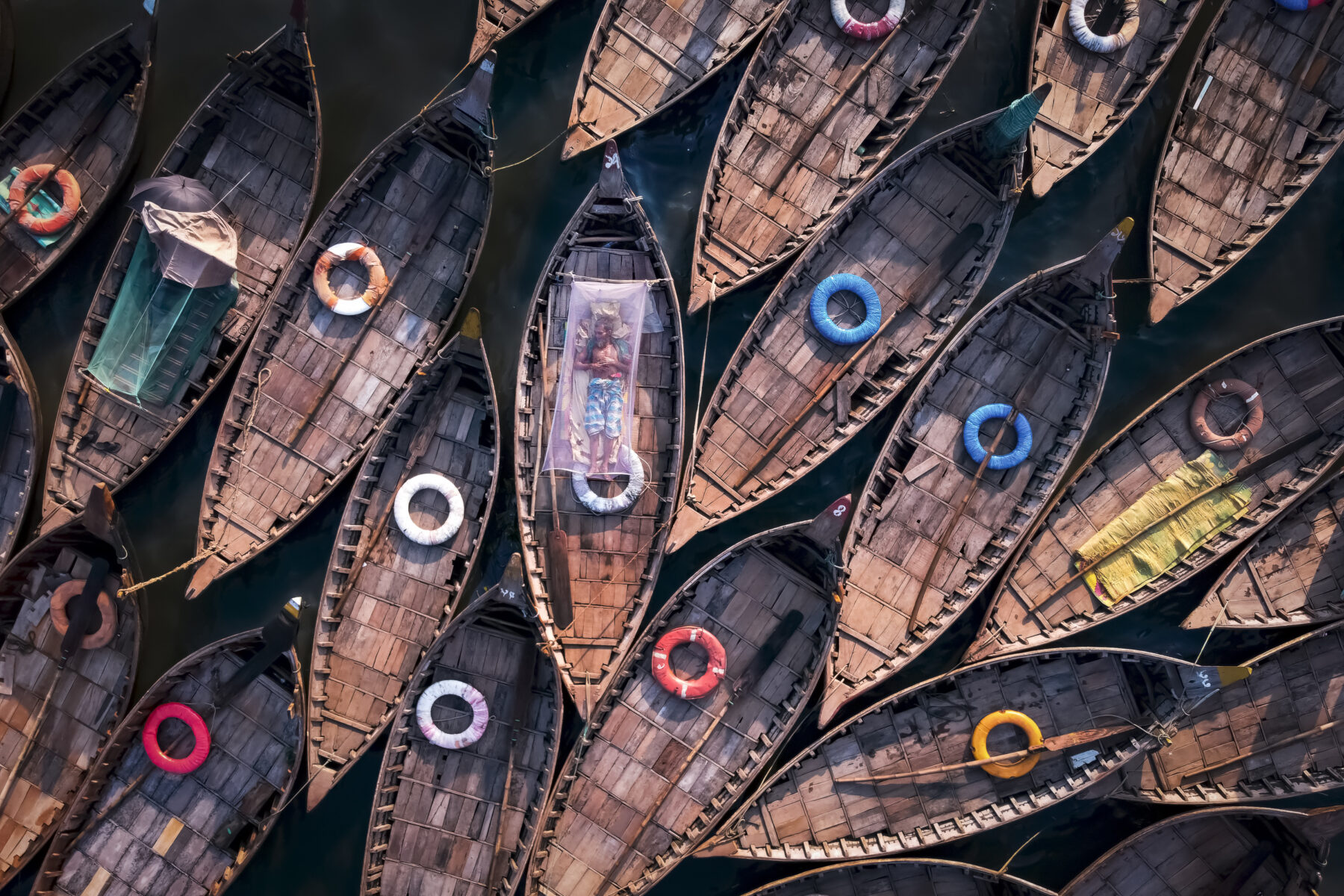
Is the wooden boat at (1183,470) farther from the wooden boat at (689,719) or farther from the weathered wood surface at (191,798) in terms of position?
the weathered wood surface at (191,798)

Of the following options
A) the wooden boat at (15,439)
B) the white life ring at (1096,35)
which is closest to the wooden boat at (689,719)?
the white life ring at (1096,35)

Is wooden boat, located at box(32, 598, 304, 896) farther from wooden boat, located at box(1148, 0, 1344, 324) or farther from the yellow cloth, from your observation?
wooden boat, located at box(1148, 0, 1344, 324)

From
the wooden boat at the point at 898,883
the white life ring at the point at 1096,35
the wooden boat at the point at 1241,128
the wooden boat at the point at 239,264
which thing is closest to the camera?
the wooden boat at the point at 239,264

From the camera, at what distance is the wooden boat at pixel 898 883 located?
21.7 metres

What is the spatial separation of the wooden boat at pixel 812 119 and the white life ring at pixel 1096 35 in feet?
8.72

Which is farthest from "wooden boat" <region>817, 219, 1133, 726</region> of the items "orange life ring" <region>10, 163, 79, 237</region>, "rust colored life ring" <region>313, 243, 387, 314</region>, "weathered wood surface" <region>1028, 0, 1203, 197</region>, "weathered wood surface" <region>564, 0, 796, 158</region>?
"orange life ring" <region>10, 163, 79, 237</region>

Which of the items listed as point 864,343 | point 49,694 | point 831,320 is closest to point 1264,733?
point 864,343

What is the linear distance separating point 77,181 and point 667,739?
832 inches

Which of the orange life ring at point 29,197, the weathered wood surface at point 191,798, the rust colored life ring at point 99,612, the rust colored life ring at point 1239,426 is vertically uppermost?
the rust colored life ring at point 1239,426

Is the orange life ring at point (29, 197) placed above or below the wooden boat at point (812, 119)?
below

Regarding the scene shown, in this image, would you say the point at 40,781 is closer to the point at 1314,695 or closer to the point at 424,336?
the point at 424,336

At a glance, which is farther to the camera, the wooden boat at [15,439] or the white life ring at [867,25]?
the white life ring at [867,25]

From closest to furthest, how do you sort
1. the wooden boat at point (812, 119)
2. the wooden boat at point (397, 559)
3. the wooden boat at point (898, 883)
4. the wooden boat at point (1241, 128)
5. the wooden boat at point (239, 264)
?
the wooden boat at point (397, 559)
the wooden boat at point (239, 264)
the wooden boat at point (898, 883)
the wooden boat at point (812, 119)
the wooden boat at point (1241, 128)

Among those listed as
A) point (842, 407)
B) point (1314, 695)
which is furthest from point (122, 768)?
point (1314, 695)
